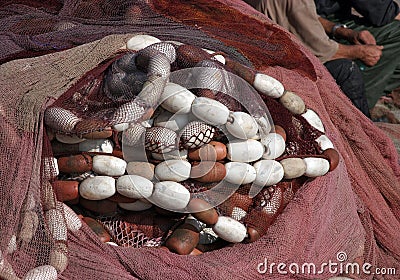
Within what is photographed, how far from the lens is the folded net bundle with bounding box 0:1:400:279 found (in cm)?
157

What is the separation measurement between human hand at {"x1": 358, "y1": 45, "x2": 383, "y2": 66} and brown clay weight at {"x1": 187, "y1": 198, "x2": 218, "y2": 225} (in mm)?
2462

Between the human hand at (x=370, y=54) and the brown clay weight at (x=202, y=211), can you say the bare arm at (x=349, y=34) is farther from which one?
the brown clay weight at (x=202, y=211)

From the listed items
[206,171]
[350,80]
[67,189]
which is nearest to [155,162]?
[206,171]

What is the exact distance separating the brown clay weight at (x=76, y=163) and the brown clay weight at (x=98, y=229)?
15 cm

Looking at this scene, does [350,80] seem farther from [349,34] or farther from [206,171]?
[206,171]

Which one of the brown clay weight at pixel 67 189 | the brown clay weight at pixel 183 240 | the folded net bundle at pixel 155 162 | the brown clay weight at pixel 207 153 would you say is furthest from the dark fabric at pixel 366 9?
the brown clay weight at pixel 67 189

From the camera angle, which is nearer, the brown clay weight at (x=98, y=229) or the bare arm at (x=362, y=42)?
the brown clay weight at (x=98, y=229)

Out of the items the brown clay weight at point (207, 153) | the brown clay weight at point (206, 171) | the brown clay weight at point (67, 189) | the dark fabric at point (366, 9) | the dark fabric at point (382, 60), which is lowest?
the dark fabric at point (382, 60)

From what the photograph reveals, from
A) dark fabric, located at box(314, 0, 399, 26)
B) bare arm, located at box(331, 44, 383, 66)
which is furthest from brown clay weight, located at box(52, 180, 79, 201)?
dark fabric, located at box(314, 0, 399, 26)

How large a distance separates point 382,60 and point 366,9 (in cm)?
36

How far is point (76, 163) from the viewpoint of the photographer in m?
1.70

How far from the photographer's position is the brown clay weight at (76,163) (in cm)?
170

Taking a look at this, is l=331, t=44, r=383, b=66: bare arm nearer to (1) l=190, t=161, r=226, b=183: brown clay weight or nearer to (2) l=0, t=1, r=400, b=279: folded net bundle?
(2) l=0, t=1, r=400, b=279: folded net bundle

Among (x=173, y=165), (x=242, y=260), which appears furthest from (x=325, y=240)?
(x=173, y=165)
